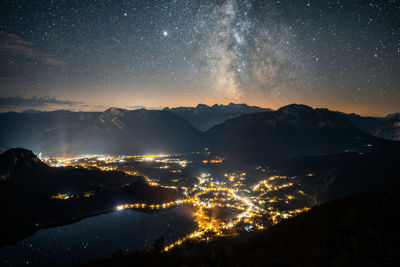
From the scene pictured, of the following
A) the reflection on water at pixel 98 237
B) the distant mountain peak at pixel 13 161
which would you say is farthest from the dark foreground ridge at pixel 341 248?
the distant mountain peak at pixel 13 161

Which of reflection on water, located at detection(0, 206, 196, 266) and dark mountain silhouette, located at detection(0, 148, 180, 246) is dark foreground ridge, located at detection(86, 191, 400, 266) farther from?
dark mountain silhouette, located at detection(0, 148, 180, 246)

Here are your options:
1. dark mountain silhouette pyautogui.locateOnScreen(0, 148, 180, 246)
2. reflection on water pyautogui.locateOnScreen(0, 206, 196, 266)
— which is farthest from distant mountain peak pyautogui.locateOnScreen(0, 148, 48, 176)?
reflection on water pyautogui.locateOnScreen(0, 206, 196, 266)

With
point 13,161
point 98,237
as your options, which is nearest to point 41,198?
point 13,161

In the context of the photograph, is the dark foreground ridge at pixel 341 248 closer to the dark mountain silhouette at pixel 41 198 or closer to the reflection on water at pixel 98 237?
the reflection on water at pixel 98 237

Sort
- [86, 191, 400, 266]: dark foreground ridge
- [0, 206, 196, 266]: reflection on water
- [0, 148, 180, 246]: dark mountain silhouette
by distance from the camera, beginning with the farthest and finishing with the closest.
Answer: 1. [0, 148, 180, 246]: dark mountain silhouette
2. [0, 206, 196, 266]: reflection on water
3. [86, 191, 400, 266]: dark foreground ridge

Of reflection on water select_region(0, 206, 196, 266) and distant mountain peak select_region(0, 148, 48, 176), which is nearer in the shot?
reflection on water select_region(0, 206, 196, 266)

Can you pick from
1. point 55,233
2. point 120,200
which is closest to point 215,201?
point 120,200

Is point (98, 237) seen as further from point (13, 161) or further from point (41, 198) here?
point (13, 161)
